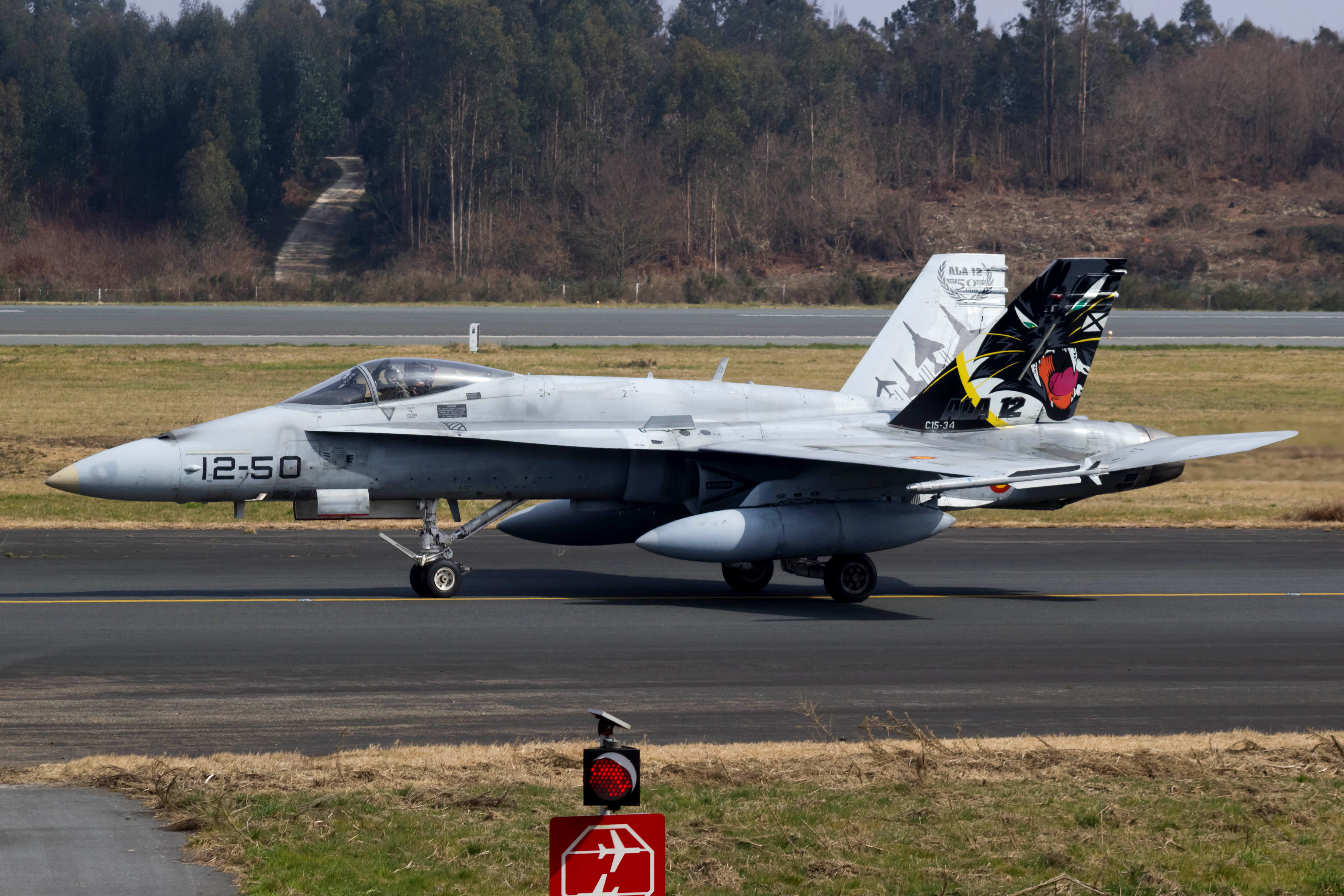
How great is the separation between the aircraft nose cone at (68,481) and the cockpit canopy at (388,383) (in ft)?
7.93

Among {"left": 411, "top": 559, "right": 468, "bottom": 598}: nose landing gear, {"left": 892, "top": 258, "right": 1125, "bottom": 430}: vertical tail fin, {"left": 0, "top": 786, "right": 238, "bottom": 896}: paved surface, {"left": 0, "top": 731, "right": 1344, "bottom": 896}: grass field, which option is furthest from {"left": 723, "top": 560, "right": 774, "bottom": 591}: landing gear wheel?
{"left": 0, "top": 786, "right": 238, "bottom": 896}: paved surface

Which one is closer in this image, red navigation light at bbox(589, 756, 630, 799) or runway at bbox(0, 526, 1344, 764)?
red navigation light at bbox(589, 756, 630, 799)

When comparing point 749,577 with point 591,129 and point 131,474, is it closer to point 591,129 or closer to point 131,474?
point 131,474

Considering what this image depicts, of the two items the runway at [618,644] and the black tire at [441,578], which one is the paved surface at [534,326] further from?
the black tire at [441,578]

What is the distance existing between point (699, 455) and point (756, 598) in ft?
6.10

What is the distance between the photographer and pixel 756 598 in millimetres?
17406

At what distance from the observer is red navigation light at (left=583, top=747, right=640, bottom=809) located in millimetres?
5047

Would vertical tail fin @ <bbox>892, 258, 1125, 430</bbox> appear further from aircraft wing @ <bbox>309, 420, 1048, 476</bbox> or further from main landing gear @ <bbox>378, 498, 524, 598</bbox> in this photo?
main landing gear @ <bbox>378, 498, 524, 598</bbox>

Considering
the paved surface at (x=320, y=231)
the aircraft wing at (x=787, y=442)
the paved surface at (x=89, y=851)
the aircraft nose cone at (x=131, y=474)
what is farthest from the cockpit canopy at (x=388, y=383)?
the paved surface at (x=320, y=231)

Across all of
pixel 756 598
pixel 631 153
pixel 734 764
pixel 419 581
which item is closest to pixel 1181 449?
pixel 756 598

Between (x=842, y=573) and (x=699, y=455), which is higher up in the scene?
(x=699, y=455)

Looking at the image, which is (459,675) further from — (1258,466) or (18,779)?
(1258,466)

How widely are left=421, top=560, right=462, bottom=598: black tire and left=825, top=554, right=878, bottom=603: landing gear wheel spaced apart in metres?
4.31

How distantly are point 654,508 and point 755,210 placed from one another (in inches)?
3412
